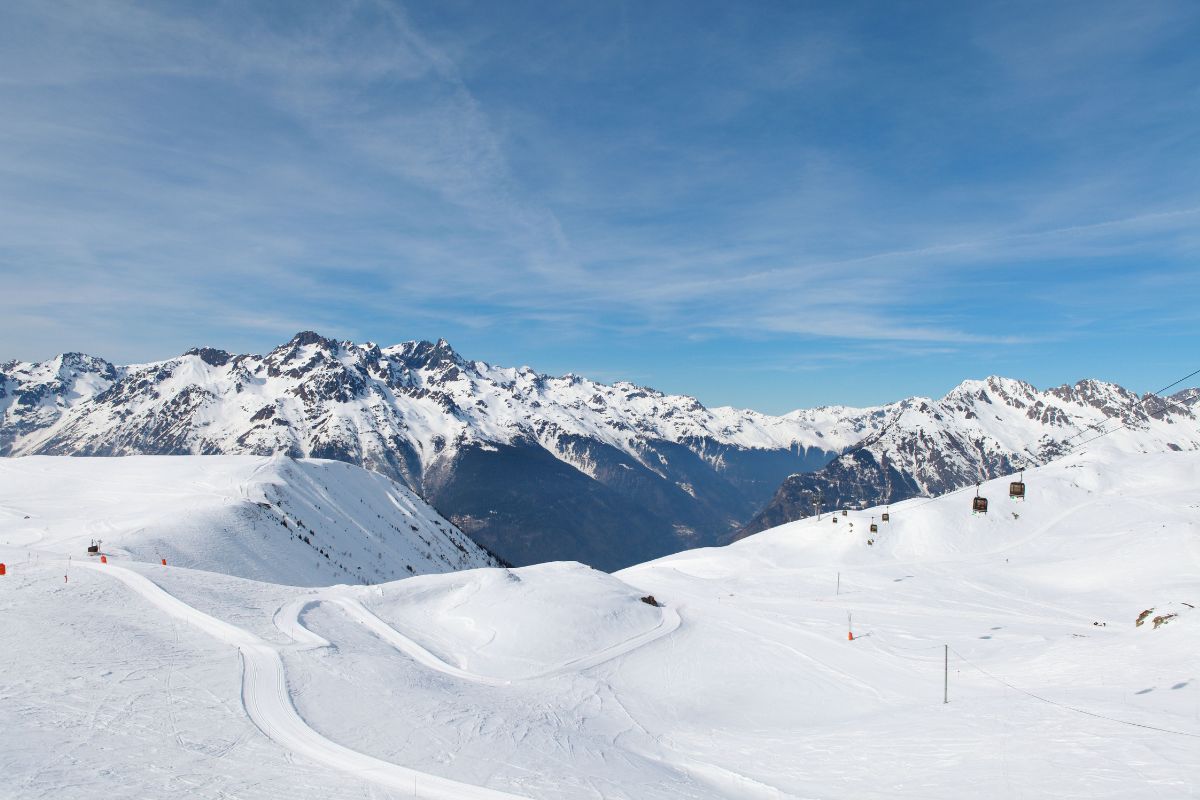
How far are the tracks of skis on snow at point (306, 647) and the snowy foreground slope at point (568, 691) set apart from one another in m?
0.16

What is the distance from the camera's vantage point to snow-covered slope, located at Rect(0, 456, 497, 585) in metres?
76.9

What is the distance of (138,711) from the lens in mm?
21391

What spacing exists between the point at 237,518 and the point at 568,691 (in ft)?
251

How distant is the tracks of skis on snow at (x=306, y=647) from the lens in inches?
755

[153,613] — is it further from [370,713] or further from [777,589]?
[777,589]

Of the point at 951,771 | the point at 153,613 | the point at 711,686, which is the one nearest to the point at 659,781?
the point at 951,771

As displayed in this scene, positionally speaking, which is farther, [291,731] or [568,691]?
[568,691]

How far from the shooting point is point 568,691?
3459cm

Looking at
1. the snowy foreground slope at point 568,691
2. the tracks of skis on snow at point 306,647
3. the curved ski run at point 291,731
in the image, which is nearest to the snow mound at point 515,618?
the snowy foreground slope at point 568,691

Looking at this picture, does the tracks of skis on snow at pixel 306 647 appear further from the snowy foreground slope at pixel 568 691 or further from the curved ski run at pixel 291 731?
the snowy foreground slope at pixel 568 691

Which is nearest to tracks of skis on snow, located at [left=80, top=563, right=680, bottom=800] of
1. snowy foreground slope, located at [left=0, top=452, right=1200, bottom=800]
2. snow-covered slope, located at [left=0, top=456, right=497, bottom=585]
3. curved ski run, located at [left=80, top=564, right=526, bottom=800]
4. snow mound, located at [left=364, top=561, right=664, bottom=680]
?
curved ski run, located at [left=80, top=564, right=526, bottom=800]

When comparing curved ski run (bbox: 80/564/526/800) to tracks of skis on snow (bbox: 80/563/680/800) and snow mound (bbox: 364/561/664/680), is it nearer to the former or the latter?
tracks of skis on snow (bbox: 80/563/680/800)

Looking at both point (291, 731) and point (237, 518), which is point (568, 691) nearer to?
point (291, 731)

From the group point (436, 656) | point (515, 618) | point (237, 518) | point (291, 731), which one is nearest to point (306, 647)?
point (436, 656)
